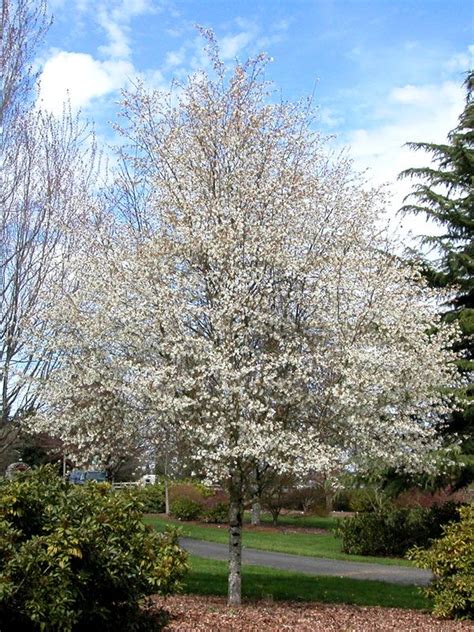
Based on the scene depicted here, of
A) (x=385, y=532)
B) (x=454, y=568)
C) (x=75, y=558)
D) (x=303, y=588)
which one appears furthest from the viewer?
(x=385, y=532)

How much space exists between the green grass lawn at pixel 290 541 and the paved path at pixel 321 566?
62 centimetres

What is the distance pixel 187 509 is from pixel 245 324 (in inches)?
759

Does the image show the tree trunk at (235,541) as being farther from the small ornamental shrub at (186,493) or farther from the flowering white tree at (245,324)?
the small ornamental shrub at (186,493)

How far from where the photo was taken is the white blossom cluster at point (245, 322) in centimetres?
855

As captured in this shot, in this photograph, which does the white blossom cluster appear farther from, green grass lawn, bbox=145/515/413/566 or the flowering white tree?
green grass lawn, bbox=145/515/413/566

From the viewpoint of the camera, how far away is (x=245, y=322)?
8.87 m

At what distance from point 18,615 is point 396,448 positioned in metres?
5.55

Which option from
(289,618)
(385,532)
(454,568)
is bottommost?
(289,618)

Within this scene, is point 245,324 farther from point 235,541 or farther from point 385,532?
point 385,532

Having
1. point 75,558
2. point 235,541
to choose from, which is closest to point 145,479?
point 235,541

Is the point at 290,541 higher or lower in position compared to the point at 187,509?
lower

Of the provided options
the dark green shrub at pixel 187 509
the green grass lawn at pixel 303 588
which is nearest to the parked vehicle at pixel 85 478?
the green grass lawn at pixel 303 588

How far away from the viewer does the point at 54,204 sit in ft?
38.3

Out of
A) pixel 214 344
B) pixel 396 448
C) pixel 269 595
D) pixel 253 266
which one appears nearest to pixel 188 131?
pixel 253 266
